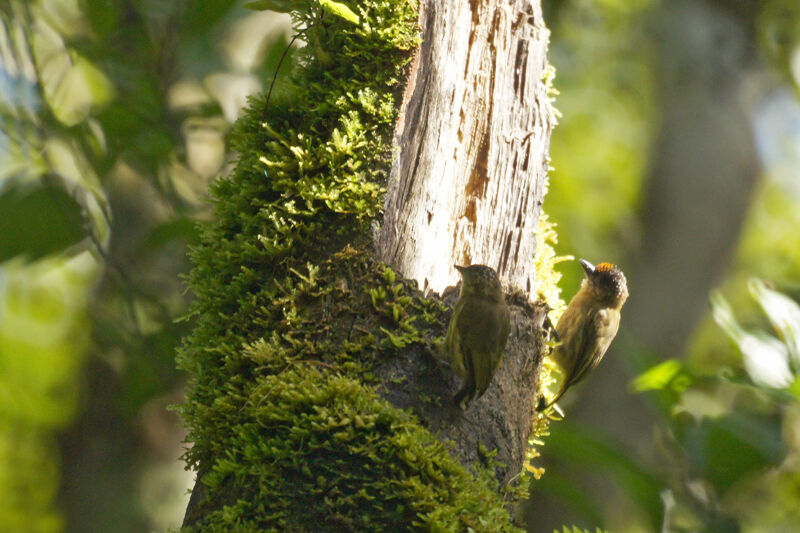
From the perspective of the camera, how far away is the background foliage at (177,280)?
3.40m

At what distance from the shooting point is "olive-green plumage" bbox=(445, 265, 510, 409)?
7.98 feet

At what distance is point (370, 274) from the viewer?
2.57 metres

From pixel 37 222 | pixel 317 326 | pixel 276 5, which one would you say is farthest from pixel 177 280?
pixel 317 326

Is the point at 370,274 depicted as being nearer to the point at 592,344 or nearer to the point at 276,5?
the point at 276,5

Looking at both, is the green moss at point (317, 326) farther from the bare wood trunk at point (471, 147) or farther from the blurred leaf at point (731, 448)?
the blurred leaf at point (731, 448)

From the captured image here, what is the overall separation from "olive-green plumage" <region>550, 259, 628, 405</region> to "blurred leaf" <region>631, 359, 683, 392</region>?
1.45 feet

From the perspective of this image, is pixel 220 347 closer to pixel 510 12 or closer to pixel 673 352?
pixel 510 12

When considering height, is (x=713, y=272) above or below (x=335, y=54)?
above

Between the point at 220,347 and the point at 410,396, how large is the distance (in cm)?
72

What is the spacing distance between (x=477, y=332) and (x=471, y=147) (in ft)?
2.86

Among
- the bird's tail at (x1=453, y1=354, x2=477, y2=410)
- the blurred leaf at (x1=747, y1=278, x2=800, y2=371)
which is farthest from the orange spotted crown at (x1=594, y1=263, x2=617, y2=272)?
the bird's tail at (x1=453, y1=354, x2=477, y2=410)

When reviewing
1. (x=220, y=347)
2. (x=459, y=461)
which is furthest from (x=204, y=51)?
(x=459, y=461)

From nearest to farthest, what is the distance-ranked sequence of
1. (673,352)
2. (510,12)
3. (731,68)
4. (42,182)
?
(510,12) < (42,182) < (673,352) < (731,68)

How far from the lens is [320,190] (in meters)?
2.64
